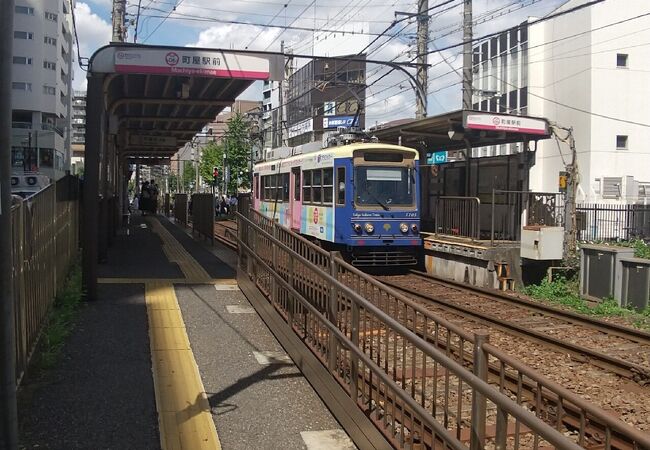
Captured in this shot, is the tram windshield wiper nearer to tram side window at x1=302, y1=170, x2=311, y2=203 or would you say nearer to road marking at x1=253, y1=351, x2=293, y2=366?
tram side window at x1=302, y1=170, x2=311, y2=203

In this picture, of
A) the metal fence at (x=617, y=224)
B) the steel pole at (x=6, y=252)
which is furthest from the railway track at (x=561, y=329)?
the metal fence at (x=617, y=224)

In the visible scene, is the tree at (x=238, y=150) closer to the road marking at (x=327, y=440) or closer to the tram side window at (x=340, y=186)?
the tram side window at (x=340, y=186)

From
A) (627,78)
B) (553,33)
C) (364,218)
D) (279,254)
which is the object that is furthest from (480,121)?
(553,33)

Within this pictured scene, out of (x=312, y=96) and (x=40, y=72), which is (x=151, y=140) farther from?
(x=312, y=96)

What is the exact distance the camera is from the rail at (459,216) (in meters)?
15.1

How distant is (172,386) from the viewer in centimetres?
554

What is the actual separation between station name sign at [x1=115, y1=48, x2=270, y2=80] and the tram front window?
4264 mm

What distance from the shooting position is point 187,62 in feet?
34.6

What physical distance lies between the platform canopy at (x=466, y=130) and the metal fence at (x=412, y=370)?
25.7 feet

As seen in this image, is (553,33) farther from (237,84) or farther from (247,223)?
(247,223)

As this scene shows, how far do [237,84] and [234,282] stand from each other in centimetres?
476

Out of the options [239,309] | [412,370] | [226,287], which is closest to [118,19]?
[226,287]

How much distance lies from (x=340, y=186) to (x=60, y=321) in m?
8.30

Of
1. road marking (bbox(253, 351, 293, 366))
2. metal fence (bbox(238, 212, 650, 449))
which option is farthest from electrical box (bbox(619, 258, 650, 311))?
road marking (bbox(253, 351, 293, 366))
